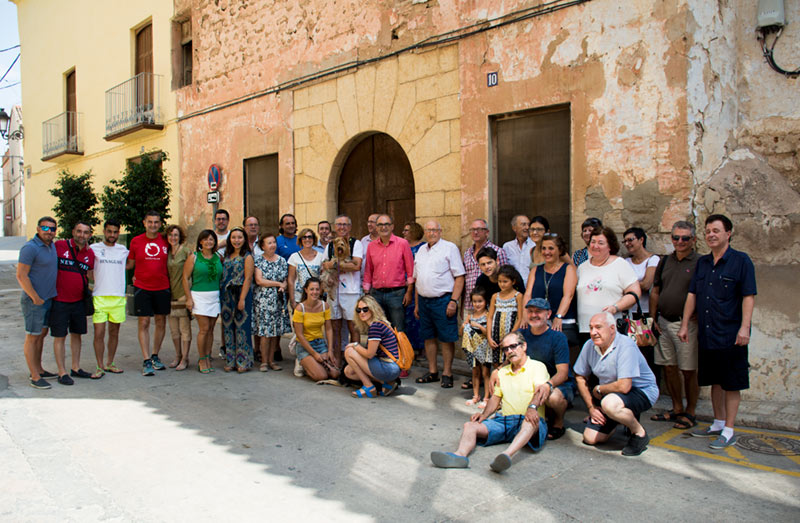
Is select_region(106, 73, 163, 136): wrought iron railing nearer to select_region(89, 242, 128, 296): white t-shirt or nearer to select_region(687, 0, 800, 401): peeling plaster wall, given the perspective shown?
select_region(89, 242, 128, 296): white t-shirt

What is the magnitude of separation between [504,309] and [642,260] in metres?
1.43

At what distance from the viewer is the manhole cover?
A: 4559 mm

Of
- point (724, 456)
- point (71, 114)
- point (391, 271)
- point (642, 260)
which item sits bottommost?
point (724, 456)

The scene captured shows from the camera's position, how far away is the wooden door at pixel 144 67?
13734 mm

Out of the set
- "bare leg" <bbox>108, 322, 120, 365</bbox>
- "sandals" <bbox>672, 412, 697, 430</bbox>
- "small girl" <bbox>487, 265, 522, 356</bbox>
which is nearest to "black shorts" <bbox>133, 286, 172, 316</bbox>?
"bare leg" <bbox>108, 322, 120, 365</bbox>

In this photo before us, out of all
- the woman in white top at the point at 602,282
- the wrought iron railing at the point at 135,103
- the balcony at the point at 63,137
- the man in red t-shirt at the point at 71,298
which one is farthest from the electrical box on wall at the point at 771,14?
the balcony at the point at 63,137

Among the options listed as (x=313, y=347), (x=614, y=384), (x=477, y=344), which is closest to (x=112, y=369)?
(x=313, y=347)

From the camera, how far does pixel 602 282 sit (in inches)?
213

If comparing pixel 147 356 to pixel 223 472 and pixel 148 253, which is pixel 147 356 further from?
pixel 223 472

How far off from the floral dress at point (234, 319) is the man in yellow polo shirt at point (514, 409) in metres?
3.50

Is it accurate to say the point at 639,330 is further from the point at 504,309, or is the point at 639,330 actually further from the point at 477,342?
the point at 477,342

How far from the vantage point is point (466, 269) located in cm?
676

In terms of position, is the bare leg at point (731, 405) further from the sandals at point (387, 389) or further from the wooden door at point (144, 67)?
the wooden door at point (144, 67)

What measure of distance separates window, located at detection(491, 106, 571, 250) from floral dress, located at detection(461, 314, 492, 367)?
182cm
